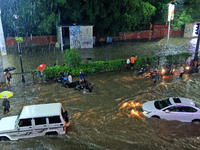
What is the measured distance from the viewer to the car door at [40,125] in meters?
9.09

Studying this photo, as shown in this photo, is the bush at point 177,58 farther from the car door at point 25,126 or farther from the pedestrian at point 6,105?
the car door at point 25,126

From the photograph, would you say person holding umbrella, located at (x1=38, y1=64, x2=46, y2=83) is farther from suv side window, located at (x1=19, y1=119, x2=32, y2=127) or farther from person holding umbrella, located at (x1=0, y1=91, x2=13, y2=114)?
suv side window, located at (x1=19, y1=119, x2=32, y2=127)

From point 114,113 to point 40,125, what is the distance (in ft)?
14.7

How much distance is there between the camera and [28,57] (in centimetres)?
2431

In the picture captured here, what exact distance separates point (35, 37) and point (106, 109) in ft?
77.9

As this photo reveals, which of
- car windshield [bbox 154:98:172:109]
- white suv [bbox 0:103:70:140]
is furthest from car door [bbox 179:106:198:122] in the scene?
white suv [bbox 0:103:70:140]

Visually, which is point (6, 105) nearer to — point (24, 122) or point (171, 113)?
point (24, 122)

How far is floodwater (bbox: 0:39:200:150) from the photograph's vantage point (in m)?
9.18

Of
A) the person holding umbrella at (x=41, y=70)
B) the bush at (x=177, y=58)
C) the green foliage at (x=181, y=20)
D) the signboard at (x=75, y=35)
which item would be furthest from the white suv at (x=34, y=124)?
the green foliage at (x=181, y=20)

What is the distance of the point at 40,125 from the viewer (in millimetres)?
9141

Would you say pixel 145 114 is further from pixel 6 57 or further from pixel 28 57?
pixel 6 57

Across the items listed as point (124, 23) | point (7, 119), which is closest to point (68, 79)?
point (7, 119)

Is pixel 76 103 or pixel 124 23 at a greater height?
pixel 124 23

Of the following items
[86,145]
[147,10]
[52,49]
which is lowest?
[86,145]
